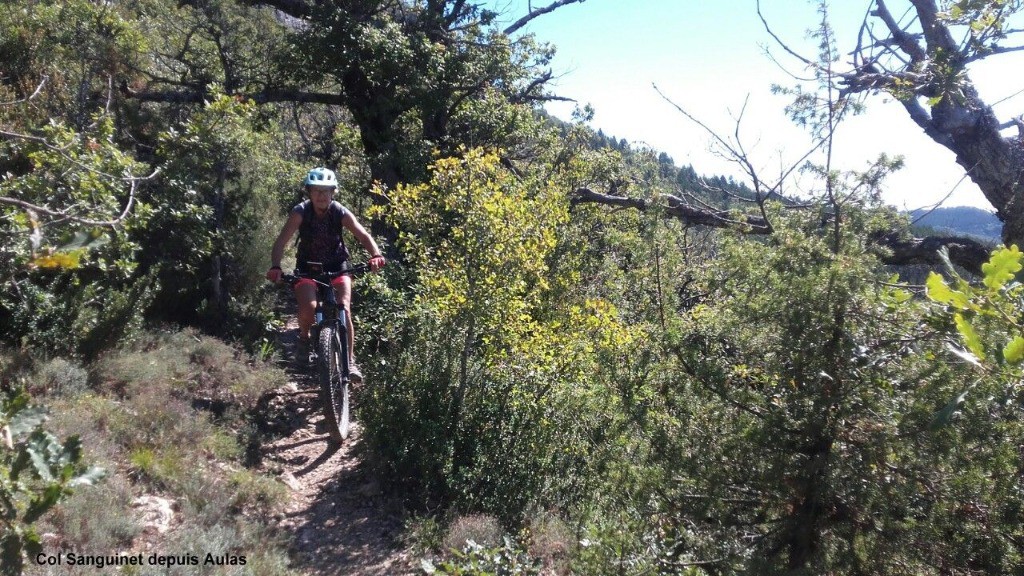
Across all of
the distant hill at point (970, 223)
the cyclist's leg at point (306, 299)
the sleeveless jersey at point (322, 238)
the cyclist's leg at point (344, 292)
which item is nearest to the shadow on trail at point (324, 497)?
the cyclist's leg at point (344, 292)

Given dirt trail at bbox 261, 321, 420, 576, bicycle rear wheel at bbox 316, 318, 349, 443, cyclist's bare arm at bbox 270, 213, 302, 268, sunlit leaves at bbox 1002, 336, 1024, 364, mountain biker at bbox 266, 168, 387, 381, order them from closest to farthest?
sunlit leaves at bbox 1002, 336, 1024, 364, dirt trail at bbox 261, 321, 420, 576, bicycle rear wheel at bbox 316, 318, 349, 443, cyclist's bare arm at bbox 270, 213, 302, 268, mountain biker at bbox 266, 168, 387, 381

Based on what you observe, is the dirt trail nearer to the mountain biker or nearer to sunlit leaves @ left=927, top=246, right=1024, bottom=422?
the mountain biker

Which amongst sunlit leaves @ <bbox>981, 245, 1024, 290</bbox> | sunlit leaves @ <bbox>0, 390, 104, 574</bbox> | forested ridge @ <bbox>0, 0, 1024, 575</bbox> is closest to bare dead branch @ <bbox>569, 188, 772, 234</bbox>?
forested ridge @ <bbox>0, 0, 1024, 575</bbox>

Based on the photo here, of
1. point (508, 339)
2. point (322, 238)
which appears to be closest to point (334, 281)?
point (322, 238)

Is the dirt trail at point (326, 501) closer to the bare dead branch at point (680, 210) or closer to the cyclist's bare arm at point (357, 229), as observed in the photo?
the cyclist's bare arm at point (357, 229)

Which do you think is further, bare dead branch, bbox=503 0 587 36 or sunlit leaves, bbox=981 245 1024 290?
bare dead branch, bbox=503 0 587 36

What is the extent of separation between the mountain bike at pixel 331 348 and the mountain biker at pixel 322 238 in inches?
2.3

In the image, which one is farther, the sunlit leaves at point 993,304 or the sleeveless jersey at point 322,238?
the sleeveless jersey at point 322,238

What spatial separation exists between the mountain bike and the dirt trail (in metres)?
0.29

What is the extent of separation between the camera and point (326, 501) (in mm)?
4961

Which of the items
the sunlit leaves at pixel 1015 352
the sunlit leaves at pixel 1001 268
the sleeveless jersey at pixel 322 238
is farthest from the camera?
the sleeveless jersey at pixel 322 238

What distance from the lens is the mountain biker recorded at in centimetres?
552

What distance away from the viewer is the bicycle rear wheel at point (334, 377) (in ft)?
17.2

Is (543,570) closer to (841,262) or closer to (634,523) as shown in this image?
(634,523)
